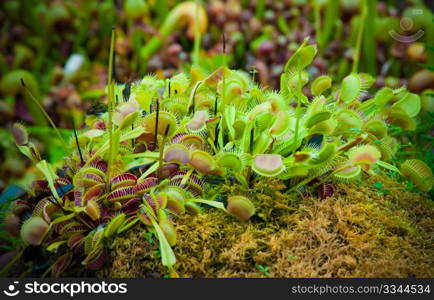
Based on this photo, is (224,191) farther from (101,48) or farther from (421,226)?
(101,48)

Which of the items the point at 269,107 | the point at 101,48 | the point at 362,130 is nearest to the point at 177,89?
the point at 269,107

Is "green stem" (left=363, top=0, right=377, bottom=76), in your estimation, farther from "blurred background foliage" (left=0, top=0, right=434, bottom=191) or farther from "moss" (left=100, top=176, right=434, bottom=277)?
"moss" (left=100, top=176, right=434, bottom=277)

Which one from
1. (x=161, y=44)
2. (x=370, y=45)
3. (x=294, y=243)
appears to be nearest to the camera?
(x=294, y=243)

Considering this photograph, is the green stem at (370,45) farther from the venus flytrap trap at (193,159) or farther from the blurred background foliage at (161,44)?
the venus flytrap trap at (193,159)

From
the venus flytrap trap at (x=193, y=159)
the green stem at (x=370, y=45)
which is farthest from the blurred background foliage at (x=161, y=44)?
the venus flytrap trap at (x=193, y=159)

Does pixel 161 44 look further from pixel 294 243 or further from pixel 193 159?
pixel 294 243

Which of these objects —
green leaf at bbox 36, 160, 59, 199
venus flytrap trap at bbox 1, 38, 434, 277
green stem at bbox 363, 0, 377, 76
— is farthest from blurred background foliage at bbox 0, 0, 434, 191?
green leaf at bbox 36, 160, 59, 199

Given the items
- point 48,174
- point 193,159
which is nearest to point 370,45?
point 193,159

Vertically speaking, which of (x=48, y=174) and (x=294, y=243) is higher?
(x=48, y=174)
